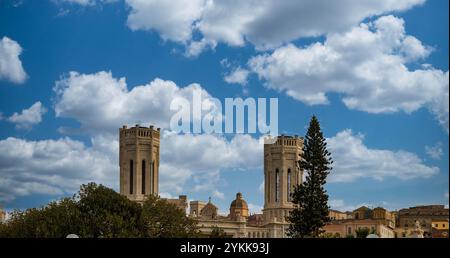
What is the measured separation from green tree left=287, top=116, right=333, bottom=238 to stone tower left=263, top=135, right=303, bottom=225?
9099 cm

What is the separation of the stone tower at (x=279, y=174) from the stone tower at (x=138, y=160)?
72.9ft

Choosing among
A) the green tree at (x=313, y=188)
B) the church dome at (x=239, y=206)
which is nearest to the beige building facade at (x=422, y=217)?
the church dome at (x=239, y=206)

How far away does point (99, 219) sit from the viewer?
49281mm

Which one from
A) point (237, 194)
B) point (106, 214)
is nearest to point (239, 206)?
point (237, 194)

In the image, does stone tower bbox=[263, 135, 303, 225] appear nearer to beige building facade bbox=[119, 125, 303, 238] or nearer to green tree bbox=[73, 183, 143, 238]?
beige building facade bbox=[119, 125, 303, 238]

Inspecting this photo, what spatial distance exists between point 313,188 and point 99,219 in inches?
661

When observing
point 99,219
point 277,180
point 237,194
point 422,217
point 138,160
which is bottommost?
point 99,219

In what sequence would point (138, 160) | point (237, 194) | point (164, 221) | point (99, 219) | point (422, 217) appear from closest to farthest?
point (99, 219)
point (164, 221)
point (422, 217)
point (138, 160)
point (237, 194)

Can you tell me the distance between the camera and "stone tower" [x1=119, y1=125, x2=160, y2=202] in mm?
141750

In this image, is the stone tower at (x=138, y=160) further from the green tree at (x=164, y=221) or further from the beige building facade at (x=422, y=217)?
the green tree at (x=164, y=221)

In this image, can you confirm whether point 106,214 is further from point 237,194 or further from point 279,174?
point 279,174

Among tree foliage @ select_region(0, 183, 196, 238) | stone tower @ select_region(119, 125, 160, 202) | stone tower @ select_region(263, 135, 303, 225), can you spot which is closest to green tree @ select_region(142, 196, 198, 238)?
tree foliage @ select_region(0, 183, 196, 238)
